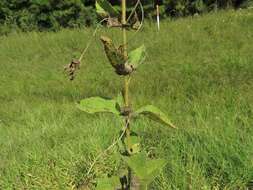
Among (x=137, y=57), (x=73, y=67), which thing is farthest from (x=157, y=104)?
(x=73, y=67)

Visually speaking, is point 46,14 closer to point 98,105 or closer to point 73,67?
point 98,105

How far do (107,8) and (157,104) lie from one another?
10.6 ft

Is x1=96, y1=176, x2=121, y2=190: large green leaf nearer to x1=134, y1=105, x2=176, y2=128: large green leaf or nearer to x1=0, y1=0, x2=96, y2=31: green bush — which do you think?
x1=134, y1=105, x2=176, y2=128: large green leaf

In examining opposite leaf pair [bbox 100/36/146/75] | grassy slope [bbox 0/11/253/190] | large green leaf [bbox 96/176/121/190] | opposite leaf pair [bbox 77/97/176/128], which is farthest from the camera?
grassy slope [bbox 0/11/253/190]

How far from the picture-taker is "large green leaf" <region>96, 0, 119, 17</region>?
174cm

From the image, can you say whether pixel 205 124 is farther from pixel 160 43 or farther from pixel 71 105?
pixel 160 43

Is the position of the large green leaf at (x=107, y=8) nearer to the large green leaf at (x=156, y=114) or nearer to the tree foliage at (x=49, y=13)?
the large green leaf at (x=156, y=114)

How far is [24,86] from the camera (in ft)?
24.3

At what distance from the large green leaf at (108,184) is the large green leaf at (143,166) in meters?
0.16

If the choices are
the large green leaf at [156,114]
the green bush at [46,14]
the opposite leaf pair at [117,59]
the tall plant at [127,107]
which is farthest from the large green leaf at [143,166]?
the green bush at [46,14]

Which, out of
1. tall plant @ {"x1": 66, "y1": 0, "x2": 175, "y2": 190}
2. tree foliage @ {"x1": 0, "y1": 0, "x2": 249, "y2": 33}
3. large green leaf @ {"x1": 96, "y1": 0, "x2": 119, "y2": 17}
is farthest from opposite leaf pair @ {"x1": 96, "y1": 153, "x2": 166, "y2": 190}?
tree foliage @ {"x1": 0, "y1": 0, "x2": 249, "y2": 33}

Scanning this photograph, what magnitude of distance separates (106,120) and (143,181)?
2.31 metres

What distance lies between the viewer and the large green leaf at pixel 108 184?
6.26 ft

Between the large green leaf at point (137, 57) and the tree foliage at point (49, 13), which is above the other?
the large green leaf at point (137, 57)
